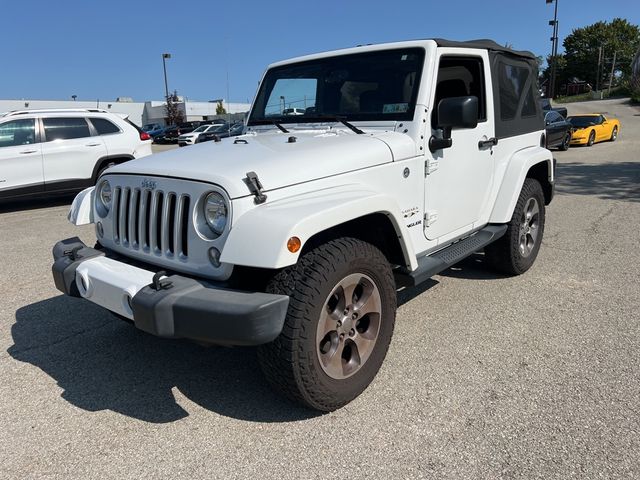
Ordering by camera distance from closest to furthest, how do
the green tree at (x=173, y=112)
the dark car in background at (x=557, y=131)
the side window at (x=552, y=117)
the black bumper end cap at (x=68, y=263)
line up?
the black bumper end cap at (x=68, y=263)
the dark car in background at (x=557, y=131)
the side window at (x=552, y=117)
the green tree at (x=173, y=112)

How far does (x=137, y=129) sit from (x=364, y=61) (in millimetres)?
7710

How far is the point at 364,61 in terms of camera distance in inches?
146

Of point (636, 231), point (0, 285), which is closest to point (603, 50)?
point (636, 231)

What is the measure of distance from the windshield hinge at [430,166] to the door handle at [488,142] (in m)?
0.72

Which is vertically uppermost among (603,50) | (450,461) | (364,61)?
(603,50)

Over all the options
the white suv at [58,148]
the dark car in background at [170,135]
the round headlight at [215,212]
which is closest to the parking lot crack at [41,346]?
the round headlight at [215,212]

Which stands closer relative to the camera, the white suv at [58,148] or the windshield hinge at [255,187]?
the windshield hinge at [255,187]

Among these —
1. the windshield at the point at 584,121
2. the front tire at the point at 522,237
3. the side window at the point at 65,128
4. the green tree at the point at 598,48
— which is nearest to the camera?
the front tire at the point at 522,237

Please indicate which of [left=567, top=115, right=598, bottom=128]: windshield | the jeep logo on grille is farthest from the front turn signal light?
[left=567, top=115, right=598, bottom=128]: windshield

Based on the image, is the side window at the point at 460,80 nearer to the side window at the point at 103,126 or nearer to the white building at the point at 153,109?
the side window at the point at 103,126

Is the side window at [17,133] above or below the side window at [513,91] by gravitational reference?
below

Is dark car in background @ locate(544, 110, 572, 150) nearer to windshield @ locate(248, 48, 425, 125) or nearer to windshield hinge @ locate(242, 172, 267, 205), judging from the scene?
windshield @ locate(248, 48, 425, 125)

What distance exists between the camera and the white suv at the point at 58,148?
8812mm

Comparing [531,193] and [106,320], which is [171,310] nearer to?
[106,320]
